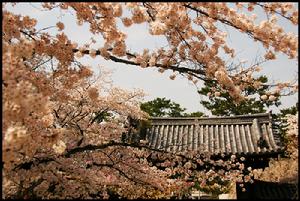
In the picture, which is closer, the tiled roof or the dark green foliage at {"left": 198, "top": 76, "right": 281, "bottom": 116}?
the tiled roof

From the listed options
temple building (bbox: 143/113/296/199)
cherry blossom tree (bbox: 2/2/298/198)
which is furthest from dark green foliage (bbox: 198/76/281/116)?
cherry blossom tree (bbox: 2/2/298/198)

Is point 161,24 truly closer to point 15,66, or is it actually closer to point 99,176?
point 15,66

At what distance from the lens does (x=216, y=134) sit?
52.3ft

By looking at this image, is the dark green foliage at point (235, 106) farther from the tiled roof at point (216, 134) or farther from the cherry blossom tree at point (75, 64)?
the cherry blossom tree at point (75, 64)

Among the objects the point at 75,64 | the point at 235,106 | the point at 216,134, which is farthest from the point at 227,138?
the point at 235,106

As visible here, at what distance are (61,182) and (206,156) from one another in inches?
199

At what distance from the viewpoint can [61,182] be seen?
9.23 metres

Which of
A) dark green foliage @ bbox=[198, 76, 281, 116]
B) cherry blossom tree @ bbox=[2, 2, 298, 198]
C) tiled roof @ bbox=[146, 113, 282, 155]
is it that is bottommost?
cherry blossom tree @ bbox=[2, 2, 298, 198]

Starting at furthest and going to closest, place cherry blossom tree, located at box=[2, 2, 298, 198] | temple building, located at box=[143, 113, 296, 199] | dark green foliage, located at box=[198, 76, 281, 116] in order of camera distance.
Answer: dark green foliage, located at box=[198, 76, 281, 116] < temple building, located at box=[143, 113, 296, 199] < cherry blossom tree, located at box=[2, 2, 298, 198]

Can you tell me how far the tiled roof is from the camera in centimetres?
1375

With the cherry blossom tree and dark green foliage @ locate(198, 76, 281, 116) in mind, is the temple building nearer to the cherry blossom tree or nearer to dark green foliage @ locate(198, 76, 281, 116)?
the cherry blossom tree

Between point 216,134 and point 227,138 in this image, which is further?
point 216,134

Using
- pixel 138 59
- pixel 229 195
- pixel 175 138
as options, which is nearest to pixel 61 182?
pixel 138 59

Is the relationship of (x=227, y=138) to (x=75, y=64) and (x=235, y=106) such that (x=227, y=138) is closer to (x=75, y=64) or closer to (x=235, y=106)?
(x=75, y=64)
